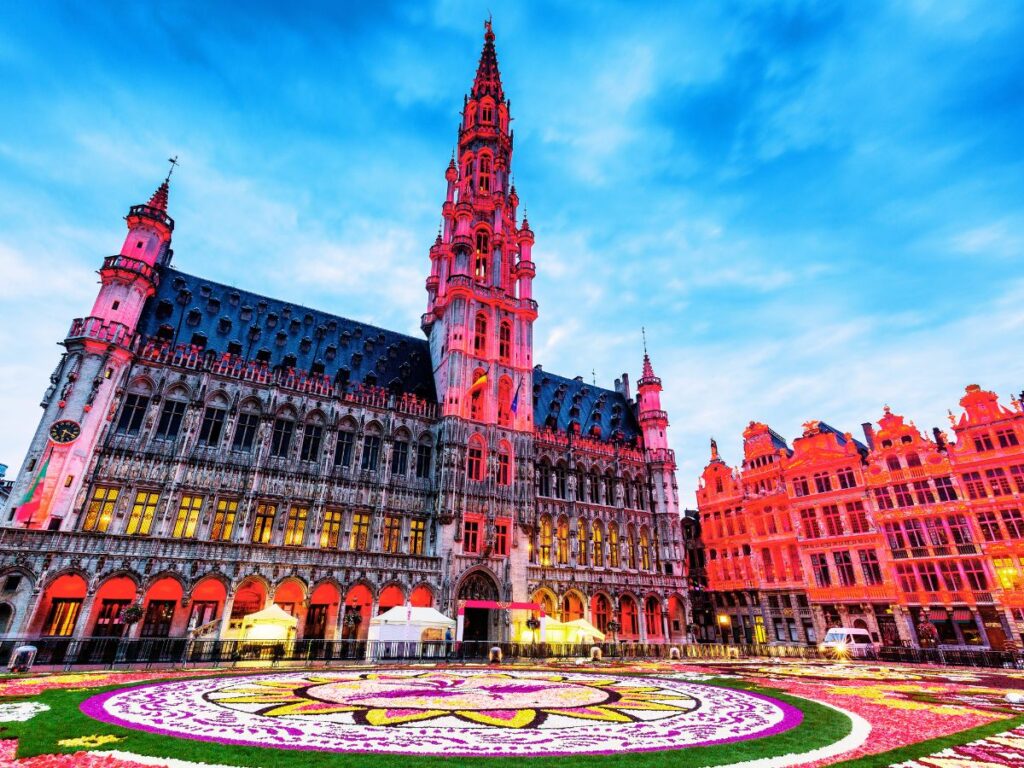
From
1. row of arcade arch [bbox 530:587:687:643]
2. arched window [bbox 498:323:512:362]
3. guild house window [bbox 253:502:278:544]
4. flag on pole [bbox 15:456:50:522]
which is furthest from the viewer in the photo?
arched window [bbox 498:323:512:362]

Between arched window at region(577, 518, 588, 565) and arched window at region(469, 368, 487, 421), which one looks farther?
arched window at region(577, 518, 588, 565)

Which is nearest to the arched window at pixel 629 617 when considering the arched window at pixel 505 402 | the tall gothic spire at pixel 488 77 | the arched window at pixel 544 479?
the arched window at pixel 544 479

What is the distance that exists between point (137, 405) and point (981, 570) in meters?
59.6

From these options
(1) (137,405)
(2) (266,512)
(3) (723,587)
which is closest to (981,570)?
(3) (723,587)

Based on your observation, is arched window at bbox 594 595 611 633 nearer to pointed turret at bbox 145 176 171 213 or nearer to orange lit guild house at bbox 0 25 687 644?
orange lit guild house at bbox 0 25 687 644

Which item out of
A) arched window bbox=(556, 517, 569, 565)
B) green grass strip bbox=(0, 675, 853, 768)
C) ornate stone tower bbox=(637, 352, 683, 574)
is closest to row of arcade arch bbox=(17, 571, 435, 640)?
arched window bbox=(556, 517, 569, 565)

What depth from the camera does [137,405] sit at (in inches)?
1326

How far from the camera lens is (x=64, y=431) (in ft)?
99.4

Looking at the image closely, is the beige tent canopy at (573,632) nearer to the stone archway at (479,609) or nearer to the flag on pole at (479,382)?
the stone archway at (479,609)

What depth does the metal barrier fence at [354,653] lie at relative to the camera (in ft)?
78.2

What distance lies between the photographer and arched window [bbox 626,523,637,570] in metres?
47.8

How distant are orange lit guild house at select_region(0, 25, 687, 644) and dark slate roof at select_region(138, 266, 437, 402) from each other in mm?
176

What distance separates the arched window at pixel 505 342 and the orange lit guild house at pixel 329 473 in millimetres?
135

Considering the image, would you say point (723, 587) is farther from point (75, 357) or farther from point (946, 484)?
point (75, 357)
